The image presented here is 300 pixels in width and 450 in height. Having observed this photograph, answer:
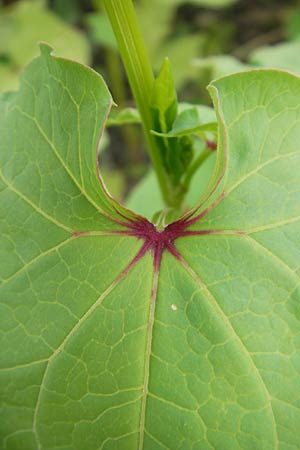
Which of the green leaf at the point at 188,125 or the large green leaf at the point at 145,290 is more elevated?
the green leaf at the point at 188,125

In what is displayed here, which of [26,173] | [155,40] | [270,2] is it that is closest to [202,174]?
[26,173]

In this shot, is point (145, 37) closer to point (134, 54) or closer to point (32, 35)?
point (32, 35)

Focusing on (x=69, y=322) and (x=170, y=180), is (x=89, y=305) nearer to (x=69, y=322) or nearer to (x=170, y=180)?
(x=69, y=322)

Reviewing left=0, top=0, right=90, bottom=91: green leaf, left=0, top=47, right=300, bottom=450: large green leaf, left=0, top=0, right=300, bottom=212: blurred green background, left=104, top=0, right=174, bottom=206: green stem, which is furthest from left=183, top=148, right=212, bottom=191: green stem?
left=0, top=0, right=90, bottom=91: green leaf

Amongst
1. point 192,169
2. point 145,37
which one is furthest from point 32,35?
point 192,169

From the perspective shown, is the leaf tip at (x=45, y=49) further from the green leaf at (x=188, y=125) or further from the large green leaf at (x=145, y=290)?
the green leaf at (x=188, y=125)

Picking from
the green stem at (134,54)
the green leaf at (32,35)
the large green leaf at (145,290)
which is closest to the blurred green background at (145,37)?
the green leaf at (32,35)
